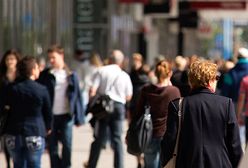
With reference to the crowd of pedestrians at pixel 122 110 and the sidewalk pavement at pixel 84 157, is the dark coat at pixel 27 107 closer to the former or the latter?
the crowd of pedestrians at pixel 122 110

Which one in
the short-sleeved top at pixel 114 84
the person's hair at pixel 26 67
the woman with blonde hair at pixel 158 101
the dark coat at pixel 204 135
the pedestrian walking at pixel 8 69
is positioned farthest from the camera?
the short-sleeved top at pixel 114 84

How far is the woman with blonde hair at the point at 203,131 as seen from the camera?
7684 mm

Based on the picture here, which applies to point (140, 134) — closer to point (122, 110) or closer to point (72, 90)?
point (72, 90)

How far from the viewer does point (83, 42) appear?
29516 mm

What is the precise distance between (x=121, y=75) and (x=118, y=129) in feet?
2.36

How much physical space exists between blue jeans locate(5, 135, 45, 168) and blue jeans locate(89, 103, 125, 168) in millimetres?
2460

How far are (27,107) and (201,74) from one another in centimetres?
326

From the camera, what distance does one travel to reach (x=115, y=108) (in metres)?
13.0

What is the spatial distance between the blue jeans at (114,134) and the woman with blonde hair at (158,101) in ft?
5.65

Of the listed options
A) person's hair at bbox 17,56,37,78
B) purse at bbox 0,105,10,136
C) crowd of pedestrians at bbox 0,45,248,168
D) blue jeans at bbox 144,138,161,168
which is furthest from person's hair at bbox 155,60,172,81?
purse at bbox 0,105,10,136

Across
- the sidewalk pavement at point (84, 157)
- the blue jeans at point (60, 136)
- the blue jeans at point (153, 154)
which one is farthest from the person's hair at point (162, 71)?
the sidewalk pavement at point (84, 157)

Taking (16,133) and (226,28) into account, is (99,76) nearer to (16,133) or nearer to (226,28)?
(16,133)

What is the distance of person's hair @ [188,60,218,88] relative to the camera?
7.73 m

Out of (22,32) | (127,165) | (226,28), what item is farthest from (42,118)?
(226,28)
